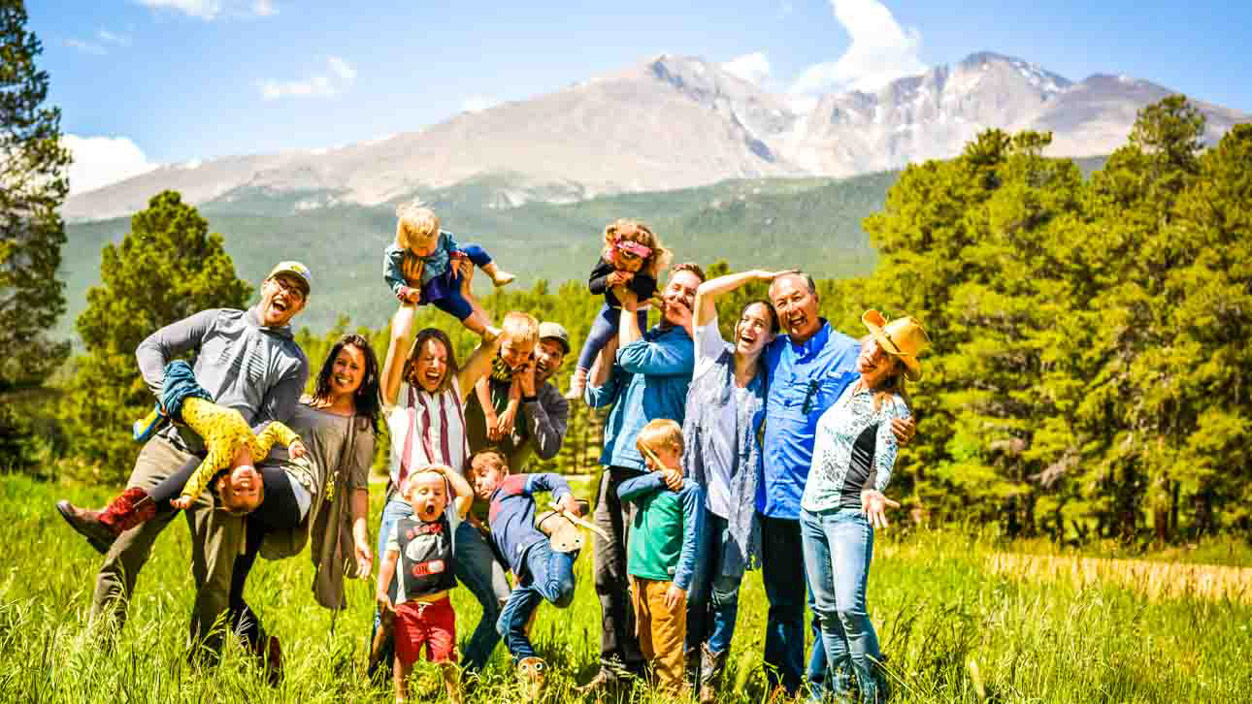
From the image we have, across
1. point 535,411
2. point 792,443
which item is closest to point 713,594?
point 792,443

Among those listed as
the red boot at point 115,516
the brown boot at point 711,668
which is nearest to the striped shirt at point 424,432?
the red boot at point 115,516

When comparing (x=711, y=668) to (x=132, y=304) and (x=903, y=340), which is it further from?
(x=132, y=304)

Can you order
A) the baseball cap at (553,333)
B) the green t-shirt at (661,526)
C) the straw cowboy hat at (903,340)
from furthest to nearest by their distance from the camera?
the baseball cap at (553,333)
the green t-shirt at (661,526)
the straw cowboy hat at (903,340)

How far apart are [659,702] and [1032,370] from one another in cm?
2020

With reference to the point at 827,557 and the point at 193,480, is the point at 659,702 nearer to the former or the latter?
the point at 827,557

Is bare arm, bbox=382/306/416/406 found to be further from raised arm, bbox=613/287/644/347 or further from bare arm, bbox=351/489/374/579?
→ raised arm, bbox=613/287/644/347

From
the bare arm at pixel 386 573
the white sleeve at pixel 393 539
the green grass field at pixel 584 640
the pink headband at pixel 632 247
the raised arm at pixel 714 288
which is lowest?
the green grass field at pixel 584 640

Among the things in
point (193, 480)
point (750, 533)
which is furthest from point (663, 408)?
point (193, 480)

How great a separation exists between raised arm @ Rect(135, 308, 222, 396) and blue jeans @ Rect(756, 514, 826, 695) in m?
2.98

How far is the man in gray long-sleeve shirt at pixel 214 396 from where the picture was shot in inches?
174

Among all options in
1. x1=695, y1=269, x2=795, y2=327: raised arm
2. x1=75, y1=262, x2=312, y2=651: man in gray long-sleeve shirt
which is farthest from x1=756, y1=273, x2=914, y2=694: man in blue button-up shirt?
x1=75, y1=262, x2=312, y2=651: man in gray long-sleeve shirt

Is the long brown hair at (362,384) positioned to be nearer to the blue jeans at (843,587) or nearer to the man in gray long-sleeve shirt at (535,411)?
the man in gray long-sleeve shirt at (535,411)

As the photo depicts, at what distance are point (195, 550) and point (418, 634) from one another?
119 cm

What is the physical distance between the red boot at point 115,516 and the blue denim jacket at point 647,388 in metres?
2.23
